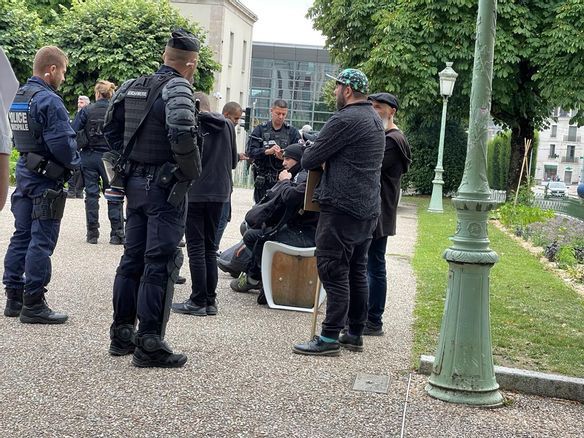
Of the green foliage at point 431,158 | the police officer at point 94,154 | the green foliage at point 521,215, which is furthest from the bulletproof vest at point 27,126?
the green foliage at point 431,158

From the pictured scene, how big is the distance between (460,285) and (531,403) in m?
0.84

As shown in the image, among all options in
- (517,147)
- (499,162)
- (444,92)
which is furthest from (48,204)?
(499,162)

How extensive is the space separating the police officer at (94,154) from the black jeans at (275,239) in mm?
3490

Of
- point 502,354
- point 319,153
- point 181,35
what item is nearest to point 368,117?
point 319,153

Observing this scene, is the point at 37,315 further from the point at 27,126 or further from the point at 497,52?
the point at 497,52

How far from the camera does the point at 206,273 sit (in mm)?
8094

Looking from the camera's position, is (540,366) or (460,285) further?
(540,366)

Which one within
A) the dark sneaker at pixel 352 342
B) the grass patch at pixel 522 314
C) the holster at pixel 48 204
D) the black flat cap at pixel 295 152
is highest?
the black flat cap at pixel 295 152

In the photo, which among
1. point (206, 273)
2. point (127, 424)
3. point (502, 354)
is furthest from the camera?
point (206, 273)

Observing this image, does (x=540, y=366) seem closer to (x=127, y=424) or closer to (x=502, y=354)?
(x=502, y=354)

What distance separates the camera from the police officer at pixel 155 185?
19.4 ft

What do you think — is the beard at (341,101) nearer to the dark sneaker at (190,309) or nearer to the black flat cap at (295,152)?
the black flat cap at (295,152)

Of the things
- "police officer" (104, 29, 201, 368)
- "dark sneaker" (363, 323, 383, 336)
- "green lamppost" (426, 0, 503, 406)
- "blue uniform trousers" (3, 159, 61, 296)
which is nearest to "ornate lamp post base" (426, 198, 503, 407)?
"green lamppost" (426, 0, 503, 406)

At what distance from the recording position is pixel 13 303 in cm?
741
